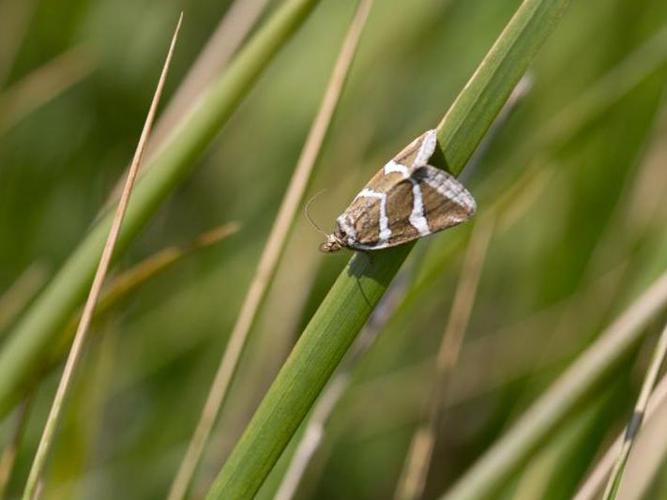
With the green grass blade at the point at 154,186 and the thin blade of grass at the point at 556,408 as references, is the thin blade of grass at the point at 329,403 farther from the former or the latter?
the green grass blade at the point at 154,186

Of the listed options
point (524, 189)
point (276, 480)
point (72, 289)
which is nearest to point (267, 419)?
point (72, 289)

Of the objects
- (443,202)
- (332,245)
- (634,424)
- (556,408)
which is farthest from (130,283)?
(634,424)

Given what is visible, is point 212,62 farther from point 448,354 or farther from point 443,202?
point 443,202

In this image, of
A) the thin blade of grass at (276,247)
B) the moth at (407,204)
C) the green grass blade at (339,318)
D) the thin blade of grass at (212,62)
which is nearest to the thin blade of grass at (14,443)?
the thin blade of grass at (276,247)

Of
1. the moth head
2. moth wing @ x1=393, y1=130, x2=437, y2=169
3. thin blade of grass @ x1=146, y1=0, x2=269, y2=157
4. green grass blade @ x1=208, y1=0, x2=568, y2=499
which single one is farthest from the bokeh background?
green grass blade @ x1=208, y1=0, x2=568, y2=499

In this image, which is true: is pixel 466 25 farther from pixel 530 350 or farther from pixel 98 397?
pixel 98 397

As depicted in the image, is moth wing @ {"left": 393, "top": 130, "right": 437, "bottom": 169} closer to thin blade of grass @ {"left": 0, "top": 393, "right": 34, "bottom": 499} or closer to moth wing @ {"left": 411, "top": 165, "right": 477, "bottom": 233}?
→ moth wing @ {"left": 411, "top": 165, "right": 477, "bottom": 233}
